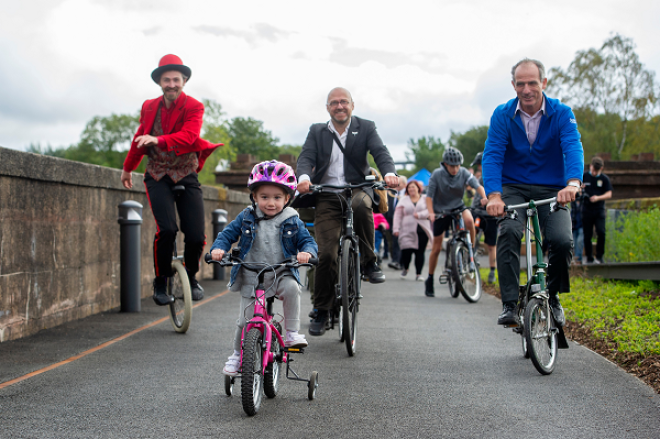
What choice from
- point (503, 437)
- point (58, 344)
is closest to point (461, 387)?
point (503, 437)

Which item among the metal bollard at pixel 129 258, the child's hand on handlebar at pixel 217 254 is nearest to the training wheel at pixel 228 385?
the child's hand on handlebar at pixel 217 254

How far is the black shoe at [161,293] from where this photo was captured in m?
6.61

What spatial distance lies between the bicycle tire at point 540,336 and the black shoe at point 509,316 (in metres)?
0.20

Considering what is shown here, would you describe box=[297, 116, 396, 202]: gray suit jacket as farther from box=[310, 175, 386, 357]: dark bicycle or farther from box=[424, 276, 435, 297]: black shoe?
box=[424, 276, 435, 297]: black shoe

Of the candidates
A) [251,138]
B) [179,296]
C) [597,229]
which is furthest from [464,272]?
[251,138]

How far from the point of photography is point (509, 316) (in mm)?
5227

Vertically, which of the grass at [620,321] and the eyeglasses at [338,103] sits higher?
the eyeglasses at [338,103]

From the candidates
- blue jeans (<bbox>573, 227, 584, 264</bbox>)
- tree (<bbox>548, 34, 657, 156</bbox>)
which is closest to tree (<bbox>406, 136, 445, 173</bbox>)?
tree (<bbox>548, 34, 657, 156</bbox>)

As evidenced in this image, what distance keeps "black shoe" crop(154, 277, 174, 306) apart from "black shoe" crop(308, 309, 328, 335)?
139cm

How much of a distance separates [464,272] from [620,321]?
10.2 ft

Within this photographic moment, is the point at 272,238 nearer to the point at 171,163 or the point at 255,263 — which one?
the point at 255,263

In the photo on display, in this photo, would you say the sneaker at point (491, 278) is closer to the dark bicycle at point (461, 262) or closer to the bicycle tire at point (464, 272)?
the dark bicycle at point (461, 262)

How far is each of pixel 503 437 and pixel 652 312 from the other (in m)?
4.68

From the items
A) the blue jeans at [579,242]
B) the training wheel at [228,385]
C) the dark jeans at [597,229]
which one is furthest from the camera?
the blue jeans at [579,242]
